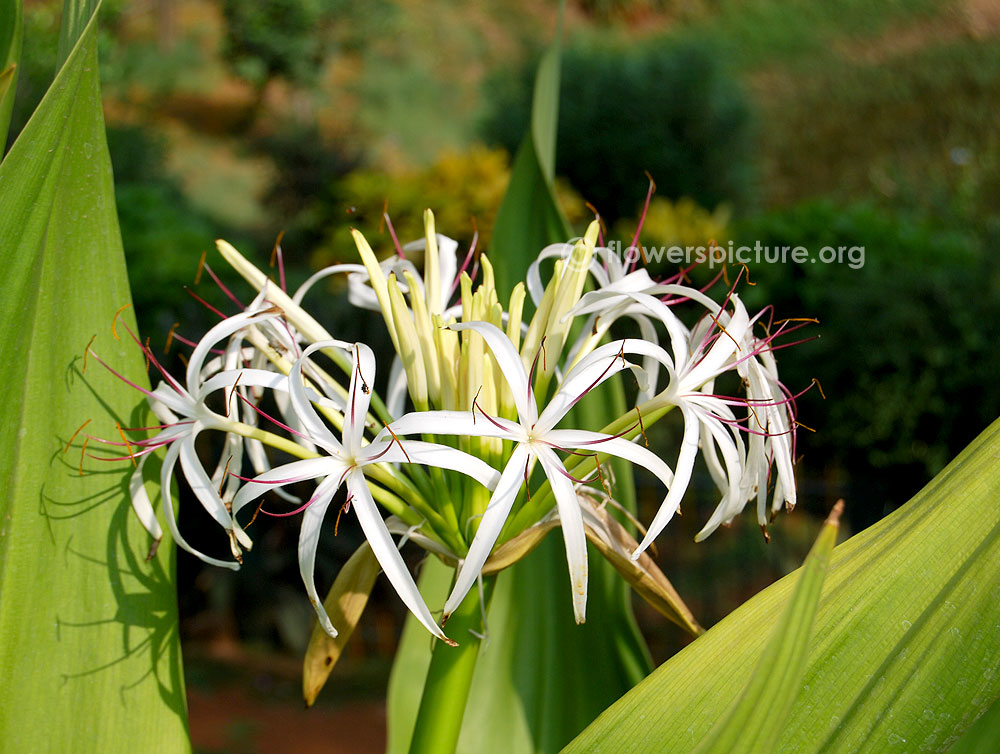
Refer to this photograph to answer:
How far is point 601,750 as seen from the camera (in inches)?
19.9

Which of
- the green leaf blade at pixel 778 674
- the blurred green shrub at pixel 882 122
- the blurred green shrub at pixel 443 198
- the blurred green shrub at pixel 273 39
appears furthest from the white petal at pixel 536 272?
the blurred green shrub at pixel 273 39

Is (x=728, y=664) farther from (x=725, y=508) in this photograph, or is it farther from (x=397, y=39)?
(x=397, y=39)

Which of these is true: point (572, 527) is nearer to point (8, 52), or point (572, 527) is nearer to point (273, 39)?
point (8, 52)

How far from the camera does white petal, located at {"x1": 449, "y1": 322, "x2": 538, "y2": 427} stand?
20.2 inches

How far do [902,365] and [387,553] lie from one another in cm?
256

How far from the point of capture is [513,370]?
52 centimetres

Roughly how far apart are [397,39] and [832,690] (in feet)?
Result: 40.2

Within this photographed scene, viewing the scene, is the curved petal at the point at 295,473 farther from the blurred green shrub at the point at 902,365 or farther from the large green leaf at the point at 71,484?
the blurred green shrub at the point at 902,365

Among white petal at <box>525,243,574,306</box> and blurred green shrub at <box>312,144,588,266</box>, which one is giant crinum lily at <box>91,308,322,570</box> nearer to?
white petal at <box>525,243,574,306</box>

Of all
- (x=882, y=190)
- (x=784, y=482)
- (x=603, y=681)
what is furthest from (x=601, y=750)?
(x=882, y=190)

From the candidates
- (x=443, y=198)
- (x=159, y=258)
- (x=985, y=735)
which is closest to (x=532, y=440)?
(x=985, y=735)

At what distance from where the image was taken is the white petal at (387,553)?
1.59ft

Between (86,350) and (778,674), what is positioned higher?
(86,350)

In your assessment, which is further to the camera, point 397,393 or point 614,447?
point 397,393
